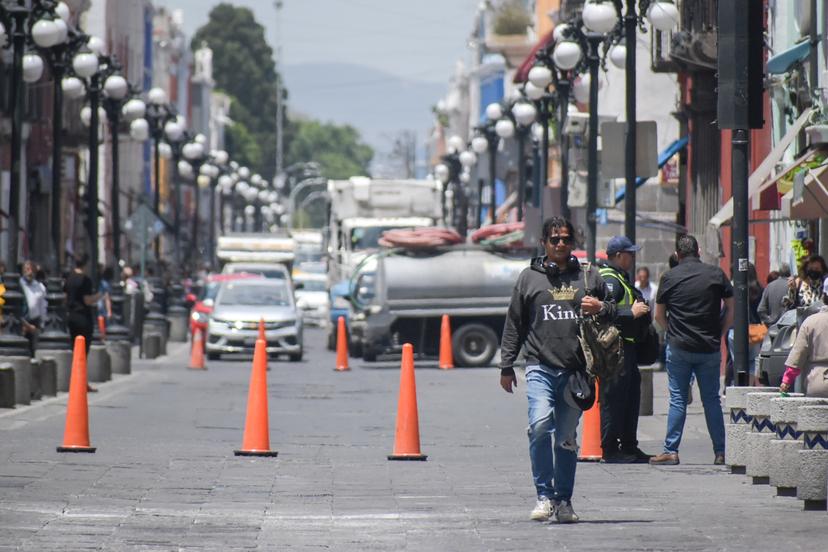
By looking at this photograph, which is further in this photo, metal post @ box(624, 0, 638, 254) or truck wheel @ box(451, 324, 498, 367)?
truck wheel @ box(451, 324, 498, 367)

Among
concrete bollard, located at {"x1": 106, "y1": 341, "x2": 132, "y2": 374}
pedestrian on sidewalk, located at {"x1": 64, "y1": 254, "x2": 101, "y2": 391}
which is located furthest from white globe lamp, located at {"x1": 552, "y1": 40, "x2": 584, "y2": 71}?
concrete bollard, located at {"x1": 106, "y1": 341, "x2": 132, "y2": 374}

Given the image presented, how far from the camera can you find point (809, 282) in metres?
21.4

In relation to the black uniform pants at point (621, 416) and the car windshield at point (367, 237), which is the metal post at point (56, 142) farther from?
the car windshield at point (367, 237)

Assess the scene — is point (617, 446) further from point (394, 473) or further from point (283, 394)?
point (283, 394)

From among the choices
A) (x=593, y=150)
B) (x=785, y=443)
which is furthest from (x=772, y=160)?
(x=785, y=443)

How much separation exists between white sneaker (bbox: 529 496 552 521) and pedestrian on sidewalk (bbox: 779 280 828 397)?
244 cm

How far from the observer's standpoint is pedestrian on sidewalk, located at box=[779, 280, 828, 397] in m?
13.3

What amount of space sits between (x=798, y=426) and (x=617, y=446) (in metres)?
4.02

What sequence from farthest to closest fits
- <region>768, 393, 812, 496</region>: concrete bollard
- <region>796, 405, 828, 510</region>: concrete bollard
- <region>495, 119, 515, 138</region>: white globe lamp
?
<region>495, 119, 515, 138</region>: white globe lamp → <region>768, 393, 812, 496</region>: concrete bollard → <region>796, 405, 828, 510</region>: concrete bollard

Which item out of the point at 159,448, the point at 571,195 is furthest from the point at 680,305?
the point at 571,195

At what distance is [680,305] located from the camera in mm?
15727

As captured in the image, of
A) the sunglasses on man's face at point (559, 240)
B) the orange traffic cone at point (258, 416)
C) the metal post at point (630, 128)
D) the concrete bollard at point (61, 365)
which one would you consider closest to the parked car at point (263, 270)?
the concrete bollard at point (61, 365)

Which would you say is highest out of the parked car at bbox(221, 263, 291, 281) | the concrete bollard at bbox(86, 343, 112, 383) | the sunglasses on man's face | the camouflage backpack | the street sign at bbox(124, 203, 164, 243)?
the street sign at bbox(124, 203, 164, 243)

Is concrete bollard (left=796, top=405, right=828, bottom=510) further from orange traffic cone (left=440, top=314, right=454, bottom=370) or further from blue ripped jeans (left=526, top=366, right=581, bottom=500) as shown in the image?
orange traffic cone (left=440, top=314, right=454, bottom=370)
